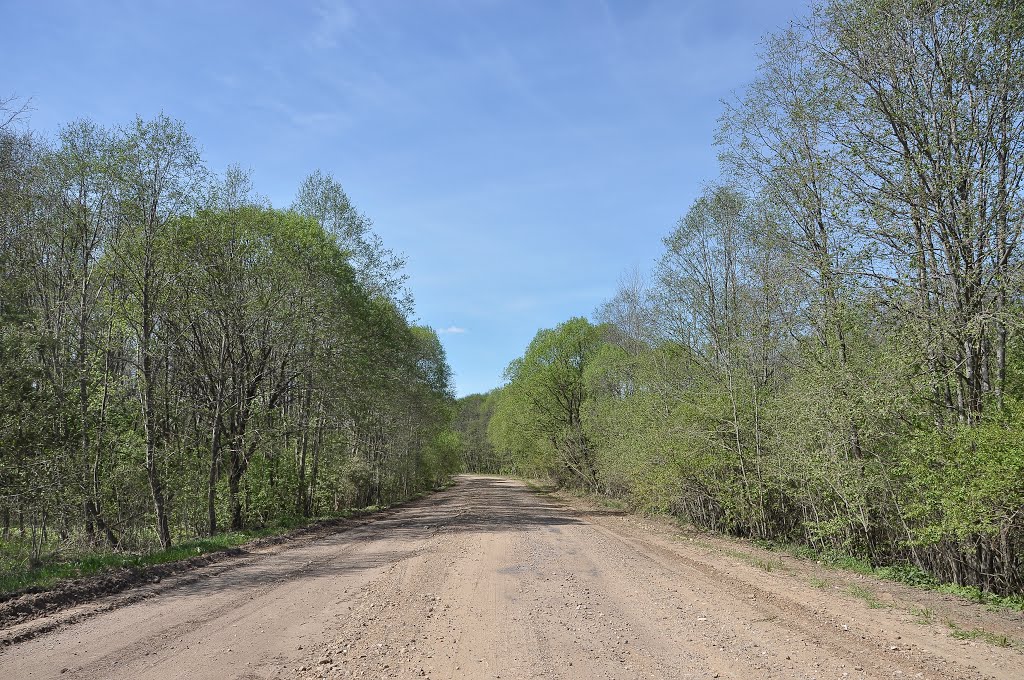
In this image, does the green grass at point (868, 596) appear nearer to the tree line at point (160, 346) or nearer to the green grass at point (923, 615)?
the green grass at point (923, 615)

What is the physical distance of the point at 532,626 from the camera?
702 cm

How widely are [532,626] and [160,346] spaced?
13.0 metres

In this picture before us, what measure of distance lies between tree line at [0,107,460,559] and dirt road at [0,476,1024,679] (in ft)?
17.1

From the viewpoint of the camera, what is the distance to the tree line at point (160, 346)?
1237 cm

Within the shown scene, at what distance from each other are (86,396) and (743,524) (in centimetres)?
Answer: 1806

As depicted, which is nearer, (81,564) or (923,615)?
(923,615)

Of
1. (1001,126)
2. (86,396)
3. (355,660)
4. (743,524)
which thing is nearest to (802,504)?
(743,524)

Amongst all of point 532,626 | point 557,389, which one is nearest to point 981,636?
point 532,626

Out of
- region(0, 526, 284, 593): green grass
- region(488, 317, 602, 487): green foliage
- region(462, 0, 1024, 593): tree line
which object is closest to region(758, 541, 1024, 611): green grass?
region(462, 0, 1024, 593): tree line

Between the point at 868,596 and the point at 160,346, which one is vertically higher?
the point at 160,346

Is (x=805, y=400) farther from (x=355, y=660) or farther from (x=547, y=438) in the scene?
(x=547, y=438)

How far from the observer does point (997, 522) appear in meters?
7.98

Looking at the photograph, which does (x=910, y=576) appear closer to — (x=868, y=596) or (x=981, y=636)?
(x=868, y=596)

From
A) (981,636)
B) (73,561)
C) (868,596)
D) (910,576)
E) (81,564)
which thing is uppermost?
(81,564)
